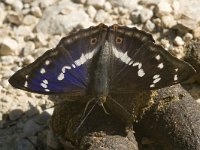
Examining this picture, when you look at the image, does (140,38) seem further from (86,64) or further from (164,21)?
(164,21)

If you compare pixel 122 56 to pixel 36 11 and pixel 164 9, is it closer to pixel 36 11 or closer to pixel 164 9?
pixel 164 9

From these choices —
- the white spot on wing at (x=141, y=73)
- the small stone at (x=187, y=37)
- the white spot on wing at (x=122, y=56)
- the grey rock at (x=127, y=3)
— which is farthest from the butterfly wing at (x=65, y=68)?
the grey rock at (x=127, y=3)

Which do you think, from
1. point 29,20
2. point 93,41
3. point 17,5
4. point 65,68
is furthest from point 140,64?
point 17,5

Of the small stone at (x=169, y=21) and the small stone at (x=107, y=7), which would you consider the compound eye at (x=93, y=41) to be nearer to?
the small stone at (x=169, y=21)

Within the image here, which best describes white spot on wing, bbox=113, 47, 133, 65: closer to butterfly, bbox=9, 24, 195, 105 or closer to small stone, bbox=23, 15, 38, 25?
butterfly, bbox=9, 24, 195, 105

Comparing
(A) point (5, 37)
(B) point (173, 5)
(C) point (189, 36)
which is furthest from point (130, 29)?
(A) point (5, 37)
